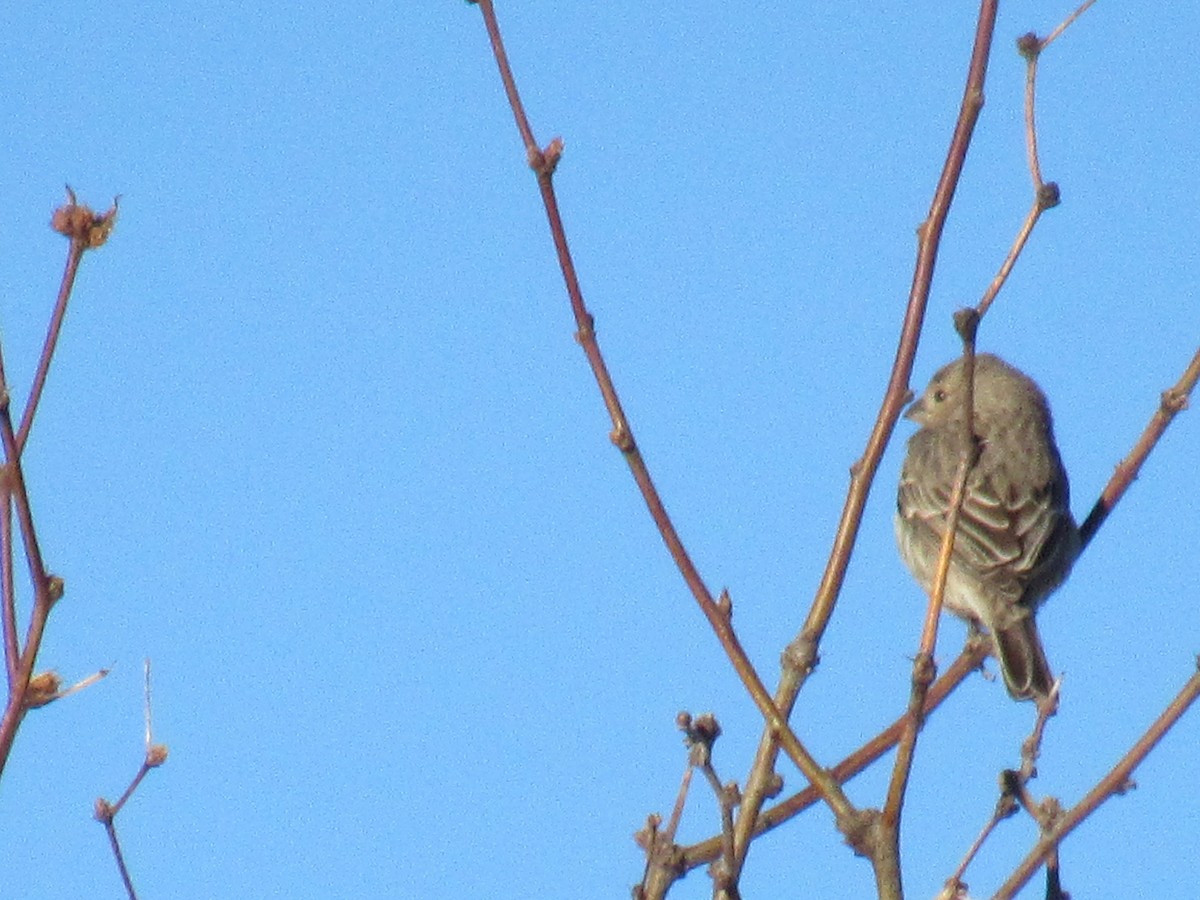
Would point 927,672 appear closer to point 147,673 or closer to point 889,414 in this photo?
point 889,414

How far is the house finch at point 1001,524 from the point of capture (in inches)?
318

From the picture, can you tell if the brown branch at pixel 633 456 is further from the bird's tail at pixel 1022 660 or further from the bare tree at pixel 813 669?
the bird's tail at pixel 1022 660

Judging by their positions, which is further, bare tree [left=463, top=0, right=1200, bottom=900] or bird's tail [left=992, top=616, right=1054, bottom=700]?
bird's tail [left=992, top=616, right=1054, bottom=700]

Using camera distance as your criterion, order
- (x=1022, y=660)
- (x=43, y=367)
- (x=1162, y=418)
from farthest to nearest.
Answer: (x=1022, y=660)
(x=1162, y=418)
(x=43, y=367)

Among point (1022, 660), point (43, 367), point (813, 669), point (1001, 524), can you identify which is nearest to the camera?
point (43, 367)

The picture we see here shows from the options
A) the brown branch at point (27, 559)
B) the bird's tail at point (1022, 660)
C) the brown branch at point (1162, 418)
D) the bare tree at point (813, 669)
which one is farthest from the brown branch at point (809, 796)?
the bird's tail at point (1022, 660)

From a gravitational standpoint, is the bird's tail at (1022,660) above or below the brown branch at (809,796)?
above

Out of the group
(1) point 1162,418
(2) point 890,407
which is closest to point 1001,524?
(1) point 1162,418

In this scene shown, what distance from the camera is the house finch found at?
8078mm

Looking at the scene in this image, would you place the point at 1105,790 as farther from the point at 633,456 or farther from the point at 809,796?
the point at 633,456

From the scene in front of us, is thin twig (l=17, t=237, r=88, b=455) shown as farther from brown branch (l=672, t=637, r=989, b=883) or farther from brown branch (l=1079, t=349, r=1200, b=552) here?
brown branch (l=1079, t=349, r=1200, b=552)

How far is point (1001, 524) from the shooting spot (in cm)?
828

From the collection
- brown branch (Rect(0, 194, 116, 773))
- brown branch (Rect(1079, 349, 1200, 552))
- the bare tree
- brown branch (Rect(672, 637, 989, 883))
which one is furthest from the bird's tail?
brown branch (Rect(0, 194, 116, 773))

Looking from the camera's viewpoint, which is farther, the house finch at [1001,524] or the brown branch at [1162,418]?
the house finch at [1001,524]
